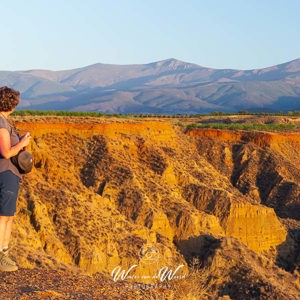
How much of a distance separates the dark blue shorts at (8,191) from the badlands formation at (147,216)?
1.29 metres

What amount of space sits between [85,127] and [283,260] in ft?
55.1

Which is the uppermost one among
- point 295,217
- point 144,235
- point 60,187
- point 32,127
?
point 32,127

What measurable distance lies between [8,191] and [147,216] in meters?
26.0

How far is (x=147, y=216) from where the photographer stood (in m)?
36.9

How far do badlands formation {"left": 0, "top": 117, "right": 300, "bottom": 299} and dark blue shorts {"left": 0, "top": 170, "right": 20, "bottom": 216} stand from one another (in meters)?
1.29

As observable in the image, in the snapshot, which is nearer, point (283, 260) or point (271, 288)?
point (271, 288)

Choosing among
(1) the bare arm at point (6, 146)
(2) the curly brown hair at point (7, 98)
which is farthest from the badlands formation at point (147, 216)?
(2) the curly brown hair at point (7, 98)

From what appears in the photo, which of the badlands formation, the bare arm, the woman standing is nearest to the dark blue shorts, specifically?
the woman standing

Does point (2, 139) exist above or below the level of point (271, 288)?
above

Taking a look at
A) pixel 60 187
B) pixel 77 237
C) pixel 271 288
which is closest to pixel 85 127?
pixel 60 187

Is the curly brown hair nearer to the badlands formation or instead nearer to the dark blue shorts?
the dark blue shorts

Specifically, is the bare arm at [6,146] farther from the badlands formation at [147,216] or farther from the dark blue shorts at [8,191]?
the badlands formation at [147,216]

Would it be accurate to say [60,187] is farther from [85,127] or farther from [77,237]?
[85,127]

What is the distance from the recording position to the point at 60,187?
34.1 meters
